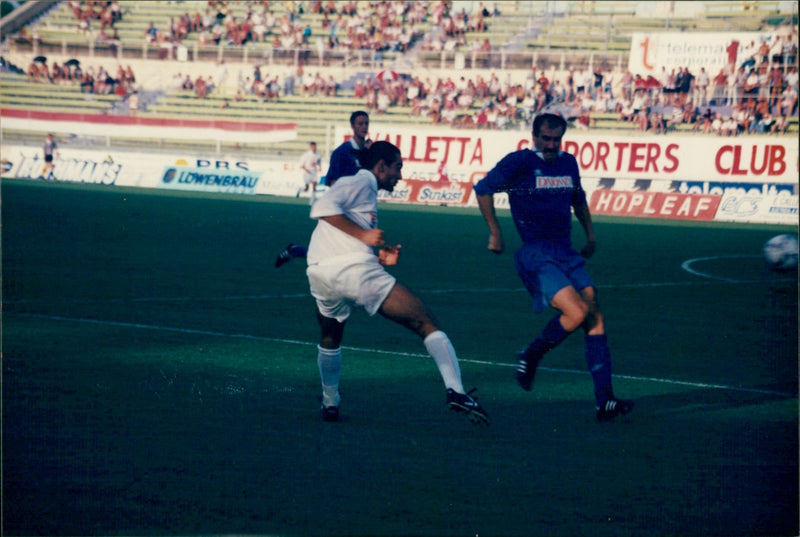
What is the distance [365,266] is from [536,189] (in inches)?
66.1

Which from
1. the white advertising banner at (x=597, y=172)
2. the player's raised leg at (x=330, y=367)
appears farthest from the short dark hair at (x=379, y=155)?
the white advertising banner at (x=597, y=172)

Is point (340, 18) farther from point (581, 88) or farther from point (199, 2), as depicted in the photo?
point (581, 88)

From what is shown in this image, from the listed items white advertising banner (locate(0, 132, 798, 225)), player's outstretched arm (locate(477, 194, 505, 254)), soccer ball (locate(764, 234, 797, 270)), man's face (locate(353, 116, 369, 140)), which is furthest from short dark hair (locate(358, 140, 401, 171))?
white advertising banner (locate(0, 132, 798, 225))

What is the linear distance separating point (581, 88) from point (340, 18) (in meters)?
12.2

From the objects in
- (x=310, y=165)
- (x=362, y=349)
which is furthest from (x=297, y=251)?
(x=310, y=165)

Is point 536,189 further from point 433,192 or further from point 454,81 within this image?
point 454,81

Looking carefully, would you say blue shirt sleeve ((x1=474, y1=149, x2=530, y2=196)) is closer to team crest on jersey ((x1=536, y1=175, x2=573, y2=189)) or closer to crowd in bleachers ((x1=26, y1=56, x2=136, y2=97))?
team crest on jersey ((x1=536, y1=175, x2=573, y2=189))

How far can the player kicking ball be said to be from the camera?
6574 millimetres

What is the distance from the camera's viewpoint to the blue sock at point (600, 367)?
727 cm

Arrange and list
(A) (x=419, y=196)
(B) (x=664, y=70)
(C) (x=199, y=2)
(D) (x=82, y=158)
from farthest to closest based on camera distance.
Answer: (C) (x=199, y=2) < (D) (x=82, y=158) < (B) (x=664, y=70) < (A) (x=419, y=196)

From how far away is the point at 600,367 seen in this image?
7.38 metres

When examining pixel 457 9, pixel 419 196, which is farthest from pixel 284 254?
pixel 457 9

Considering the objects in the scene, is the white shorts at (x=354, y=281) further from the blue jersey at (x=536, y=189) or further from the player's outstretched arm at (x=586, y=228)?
the player's outstretched arm at (x=586, y=228)

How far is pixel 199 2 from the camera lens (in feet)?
158
